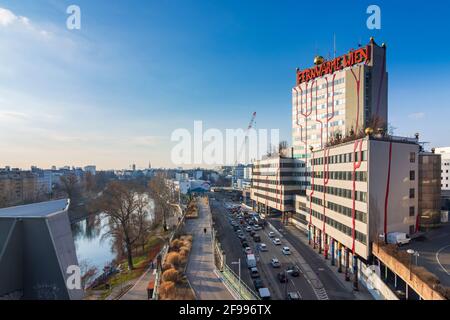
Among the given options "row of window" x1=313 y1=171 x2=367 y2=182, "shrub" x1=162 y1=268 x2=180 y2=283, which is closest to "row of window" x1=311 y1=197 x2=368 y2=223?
"row of window" x1=313 y1=171 x2=367 y2=182

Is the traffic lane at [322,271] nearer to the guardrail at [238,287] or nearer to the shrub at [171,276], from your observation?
the guardrail at [238,287]

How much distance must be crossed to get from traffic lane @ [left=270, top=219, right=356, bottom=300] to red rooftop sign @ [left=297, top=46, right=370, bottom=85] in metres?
24.0

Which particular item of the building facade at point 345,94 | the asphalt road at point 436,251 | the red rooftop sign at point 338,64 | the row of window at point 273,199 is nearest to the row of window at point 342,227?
the asphalt road at point 436,251

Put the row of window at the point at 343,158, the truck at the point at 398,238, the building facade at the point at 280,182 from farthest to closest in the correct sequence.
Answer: the building facade at the point at 280,182 < the row of window at the point at 343,158 < the truck at the point at 398,238

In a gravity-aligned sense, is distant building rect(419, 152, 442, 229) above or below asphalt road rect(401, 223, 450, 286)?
above

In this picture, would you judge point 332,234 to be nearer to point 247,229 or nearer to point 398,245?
point 398,245

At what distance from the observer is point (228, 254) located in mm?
23406

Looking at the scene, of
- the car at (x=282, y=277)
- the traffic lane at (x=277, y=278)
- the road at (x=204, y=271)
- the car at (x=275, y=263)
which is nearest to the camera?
the road at (x=204, y=271)

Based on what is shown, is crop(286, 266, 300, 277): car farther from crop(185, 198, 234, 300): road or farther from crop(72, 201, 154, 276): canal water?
crop(72, 201, 154, 276): canal water

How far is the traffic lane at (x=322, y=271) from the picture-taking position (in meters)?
16.1

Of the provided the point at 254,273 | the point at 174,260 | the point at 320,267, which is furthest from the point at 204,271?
the point at 320,267

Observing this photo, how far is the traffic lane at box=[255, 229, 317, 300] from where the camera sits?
16.3m

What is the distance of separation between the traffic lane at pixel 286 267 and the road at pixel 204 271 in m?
4.85

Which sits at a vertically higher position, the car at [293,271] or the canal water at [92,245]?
the car at [293,271]
